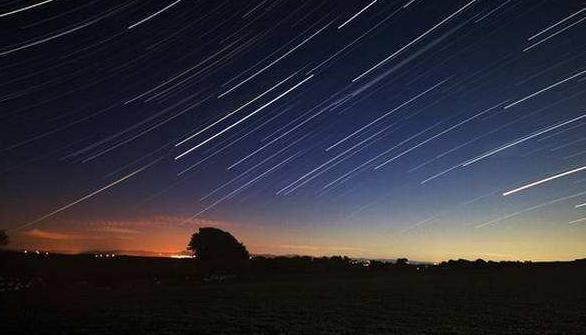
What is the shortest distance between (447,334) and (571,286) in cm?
3302

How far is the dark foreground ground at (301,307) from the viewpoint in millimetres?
24734

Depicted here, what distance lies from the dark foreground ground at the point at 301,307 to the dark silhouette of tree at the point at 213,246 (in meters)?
32.9

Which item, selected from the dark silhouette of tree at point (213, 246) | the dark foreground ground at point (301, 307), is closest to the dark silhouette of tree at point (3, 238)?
the dark foreground ground at point (301, 307)

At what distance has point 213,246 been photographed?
3679 inches

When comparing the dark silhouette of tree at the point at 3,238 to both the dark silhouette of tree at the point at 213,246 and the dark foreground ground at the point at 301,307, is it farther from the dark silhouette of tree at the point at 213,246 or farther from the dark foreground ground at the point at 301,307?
the dark silhouette of tree at the point at 213,246

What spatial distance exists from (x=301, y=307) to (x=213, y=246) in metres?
62.0

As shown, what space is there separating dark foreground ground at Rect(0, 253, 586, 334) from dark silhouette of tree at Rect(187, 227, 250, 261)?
32.9 metres

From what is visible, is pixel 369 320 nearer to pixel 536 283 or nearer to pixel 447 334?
pixel 447 334

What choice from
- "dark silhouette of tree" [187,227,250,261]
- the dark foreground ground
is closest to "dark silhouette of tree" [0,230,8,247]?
the dark foreground ground

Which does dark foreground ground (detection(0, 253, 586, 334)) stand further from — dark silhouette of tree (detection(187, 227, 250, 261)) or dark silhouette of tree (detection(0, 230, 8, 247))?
dark silhouette of tree (detection(187, 227, 250, 261))

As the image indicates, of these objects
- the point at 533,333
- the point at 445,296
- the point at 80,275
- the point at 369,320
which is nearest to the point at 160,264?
the point at 80,275

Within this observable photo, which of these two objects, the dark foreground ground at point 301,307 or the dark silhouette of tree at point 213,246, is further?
the dark silhouette of tree at point 213,246

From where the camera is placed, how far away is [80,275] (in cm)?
6569

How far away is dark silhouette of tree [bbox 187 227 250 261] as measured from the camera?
93.1 metres
